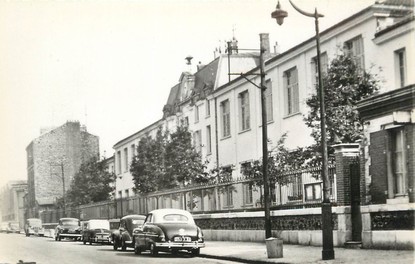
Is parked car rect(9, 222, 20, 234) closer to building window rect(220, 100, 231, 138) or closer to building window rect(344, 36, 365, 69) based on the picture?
building window rect(220, 100, 231, 138)

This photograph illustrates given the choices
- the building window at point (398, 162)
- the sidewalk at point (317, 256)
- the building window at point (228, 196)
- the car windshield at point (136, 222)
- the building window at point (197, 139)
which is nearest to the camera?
the sidewalk at point (317, 256)

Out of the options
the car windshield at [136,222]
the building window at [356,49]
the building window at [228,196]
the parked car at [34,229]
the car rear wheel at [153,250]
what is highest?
the building window at [356,49]

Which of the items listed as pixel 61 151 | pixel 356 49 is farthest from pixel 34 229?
pixel 356 49

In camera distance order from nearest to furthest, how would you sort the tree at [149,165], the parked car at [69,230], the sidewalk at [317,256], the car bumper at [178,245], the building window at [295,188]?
the sidewalk at [317,256], the car bumper at [178,245], the building window at [295,188], the parked car at [69,230], the tree at [149,165]

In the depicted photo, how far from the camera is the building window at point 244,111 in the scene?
41.2 m

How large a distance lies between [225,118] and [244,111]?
3101 millimetres

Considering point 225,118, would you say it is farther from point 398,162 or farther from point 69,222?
point 398,162

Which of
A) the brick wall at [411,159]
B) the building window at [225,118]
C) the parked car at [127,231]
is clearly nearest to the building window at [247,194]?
the parked car at [127,231]

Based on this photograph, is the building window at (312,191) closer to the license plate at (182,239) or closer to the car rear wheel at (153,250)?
the license plate at (182,239)

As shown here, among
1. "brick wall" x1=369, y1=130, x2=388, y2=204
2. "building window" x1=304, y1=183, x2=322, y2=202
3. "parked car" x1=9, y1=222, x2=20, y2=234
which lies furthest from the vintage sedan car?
"parked car" x1=9, y1=222, x2=20, y2=234

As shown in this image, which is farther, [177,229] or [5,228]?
[5,228]

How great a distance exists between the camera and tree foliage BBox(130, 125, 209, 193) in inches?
1679

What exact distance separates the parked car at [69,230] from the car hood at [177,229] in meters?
22.9

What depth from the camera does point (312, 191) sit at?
78.2ft
